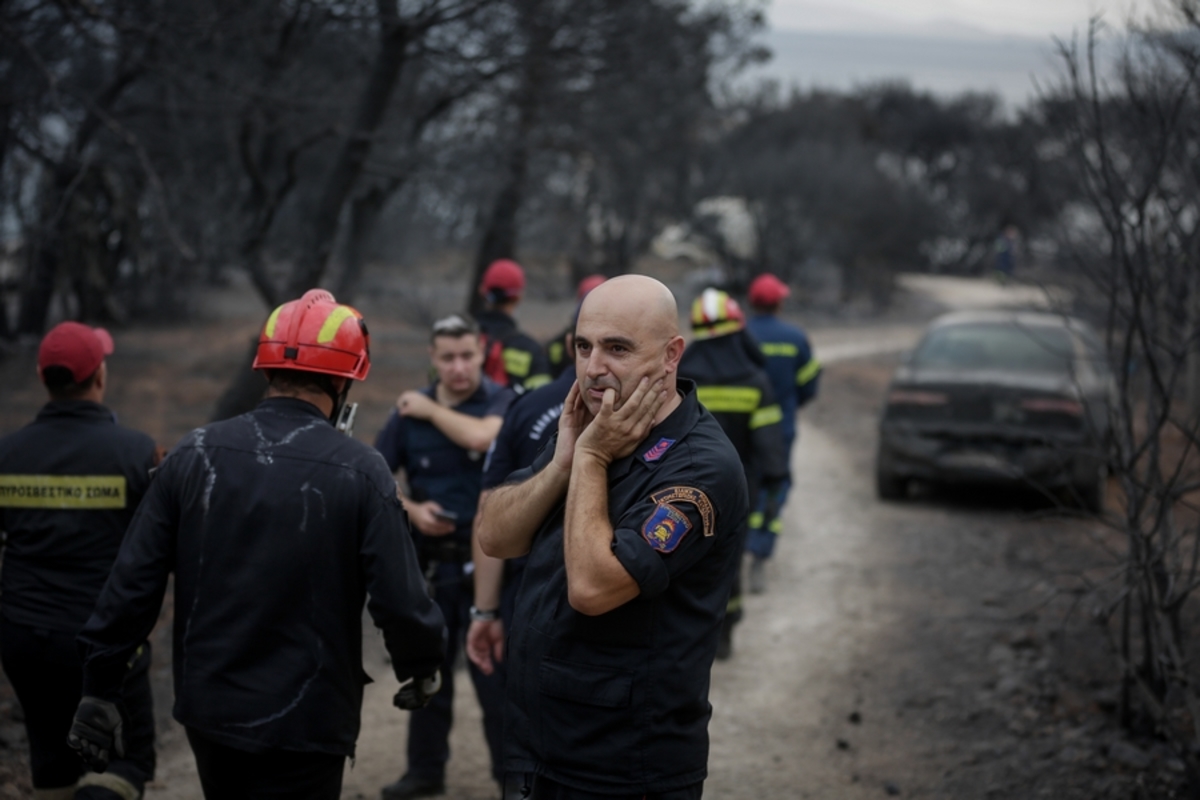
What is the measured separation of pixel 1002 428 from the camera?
9.74 metres

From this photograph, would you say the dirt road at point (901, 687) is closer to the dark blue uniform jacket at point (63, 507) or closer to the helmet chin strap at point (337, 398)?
the dark blue uniform jacket at point (63, 507)

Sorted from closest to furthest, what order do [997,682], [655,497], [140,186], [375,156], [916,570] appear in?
[655,497] < [997,682] < [916,570] < [375,156] < [140,186]

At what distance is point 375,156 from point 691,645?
1117cm

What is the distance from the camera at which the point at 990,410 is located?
995cm

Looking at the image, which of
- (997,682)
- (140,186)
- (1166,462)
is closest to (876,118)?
(140,186)

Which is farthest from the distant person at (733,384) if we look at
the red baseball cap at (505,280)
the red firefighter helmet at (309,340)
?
the red firefighter helmet at (309,340)

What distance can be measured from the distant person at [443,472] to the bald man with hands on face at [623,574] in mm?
2033

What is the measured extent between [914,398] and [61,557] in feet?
25.5

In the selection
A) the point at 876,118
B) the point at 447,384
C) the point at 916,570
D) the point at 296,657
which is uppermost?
the point at 876,118

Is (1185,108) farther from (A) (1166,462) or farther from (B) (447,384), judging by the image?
(B) (447,384)

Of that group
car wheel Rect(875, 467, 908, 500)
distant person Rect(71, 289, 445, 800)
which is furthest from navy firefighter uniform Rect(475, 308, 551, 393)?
car wheel Rect(875, 467, 908, 500)

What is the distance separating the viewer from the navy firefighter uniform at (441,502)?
5.04 m

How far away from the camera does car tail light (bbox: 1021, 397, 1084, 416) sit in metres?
9.53

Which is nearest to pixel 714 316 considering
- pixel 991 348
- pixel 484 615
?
pixel 484 615
